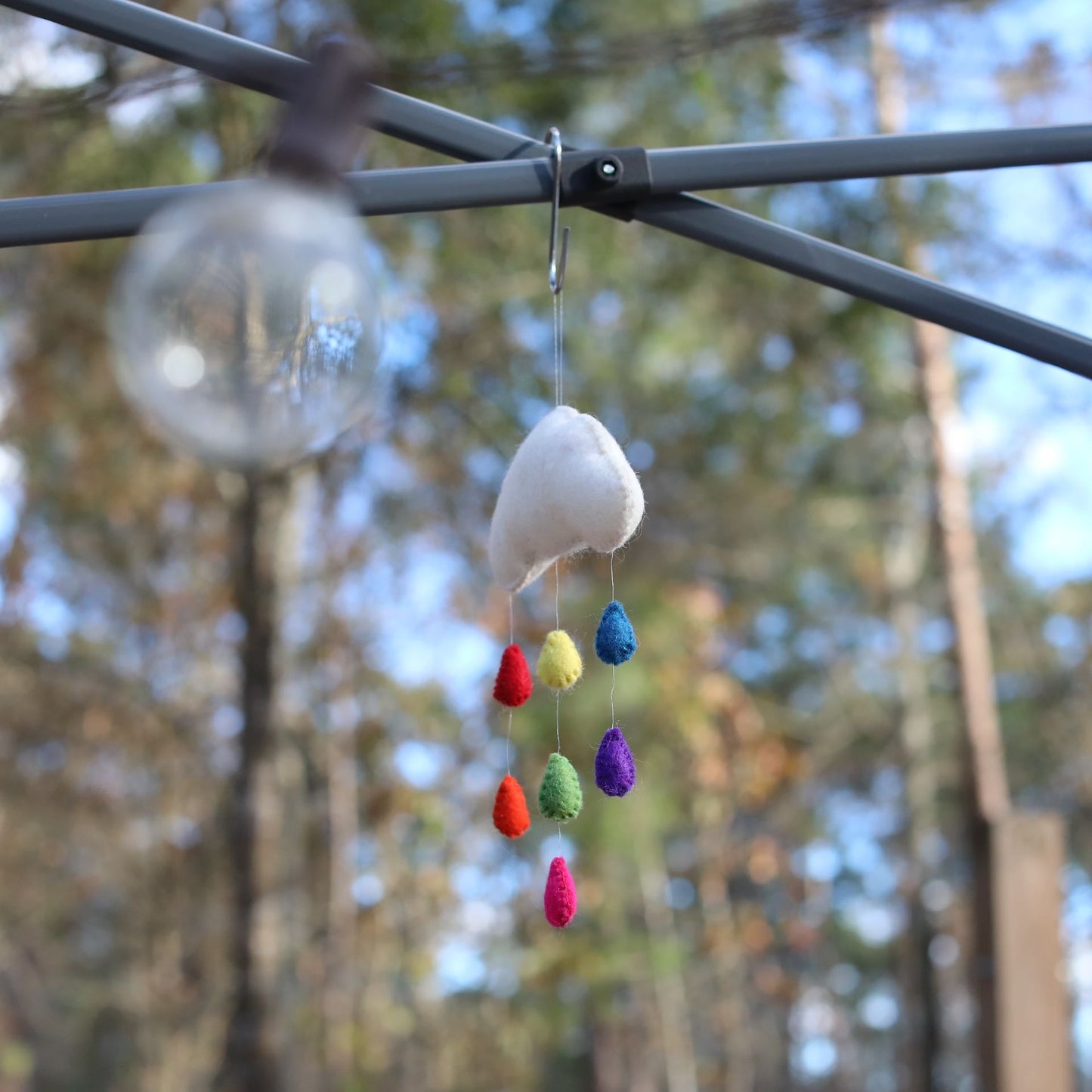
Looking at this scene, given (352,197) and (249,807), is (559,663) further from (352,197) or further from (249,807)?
(249,807)

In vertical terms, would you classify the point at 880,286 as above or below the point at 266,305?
Answer: above

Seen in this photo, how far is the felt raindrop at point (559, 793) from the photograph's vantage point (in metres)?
1.42

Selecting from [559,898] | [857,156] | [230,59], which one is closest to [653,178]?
[857,156]

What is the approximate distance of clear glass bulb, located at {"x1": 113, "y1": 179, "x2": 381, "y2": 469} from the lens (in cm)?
96

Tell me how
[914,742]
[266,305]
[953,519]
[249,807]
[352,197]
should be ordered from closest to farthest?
[266,305]
[352,197]
[249,807]
[953,519]
[914,742]

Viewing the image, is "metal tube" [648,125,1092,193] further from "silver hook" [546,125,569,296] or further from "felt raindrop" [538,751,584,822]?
"felt raindrop" [538,751,584,822]

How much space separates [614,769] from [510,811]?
13 cm

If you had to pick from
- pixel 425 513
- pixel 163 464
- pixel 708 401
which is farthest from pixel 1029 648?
pixel 163 464

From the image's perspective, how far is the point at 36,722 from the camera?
1030cm

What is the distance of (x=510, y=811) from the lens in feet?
4.72

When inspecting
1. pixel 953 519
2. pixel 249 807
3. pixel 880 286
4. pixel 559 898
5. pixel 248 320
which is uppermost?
pixel 953 519

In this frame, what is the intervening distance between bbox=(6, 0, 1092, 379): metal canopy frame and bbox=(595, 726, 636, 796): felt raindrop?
0.60 meters

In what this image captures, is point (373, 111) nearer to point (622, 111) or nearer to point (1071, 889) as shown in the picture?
point (622, 111)

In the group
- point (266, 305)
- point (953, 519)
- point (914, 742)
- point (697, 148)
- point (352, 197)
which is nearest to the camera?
point (266, 305)
